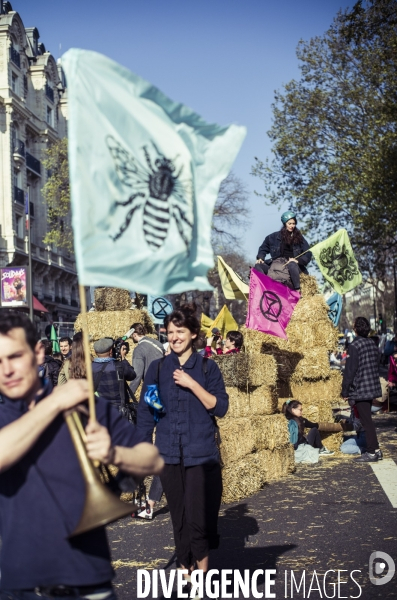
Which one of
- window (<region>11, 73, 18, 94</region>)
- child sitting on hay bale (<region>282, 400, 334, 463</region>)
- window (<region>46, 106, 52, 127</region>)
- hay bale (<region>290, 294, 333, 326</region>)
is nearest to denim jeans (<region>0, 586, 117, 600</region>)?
child sitting on hay bale (<region>282, 400, 334, 463</region>)

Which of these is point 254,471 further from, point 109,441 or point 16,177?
point 16,177

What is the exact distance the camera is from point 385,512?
8.38 metres

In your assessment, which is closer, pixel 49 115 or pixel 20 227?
pixel 20 227

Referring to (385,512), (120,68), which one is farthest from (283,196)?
(120,68)

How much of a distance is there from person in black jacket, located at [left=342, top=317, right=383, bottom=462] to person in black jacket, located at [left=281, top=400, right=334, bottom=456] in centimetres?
79

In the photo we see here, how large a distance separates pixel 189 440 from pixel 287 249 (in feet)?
27.9

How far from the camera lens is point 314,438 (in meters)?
12.9

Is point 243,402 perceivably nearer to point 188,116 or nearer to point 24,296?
point 188,116

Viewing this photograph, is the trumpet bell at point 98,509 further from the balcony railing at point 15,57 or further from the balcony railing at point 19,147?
the balcony railing at point 15,57

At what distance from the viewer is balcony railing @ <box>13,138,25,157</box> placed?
167ft

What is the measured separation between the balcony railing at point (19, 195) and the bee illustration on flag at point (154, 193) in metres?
47.5

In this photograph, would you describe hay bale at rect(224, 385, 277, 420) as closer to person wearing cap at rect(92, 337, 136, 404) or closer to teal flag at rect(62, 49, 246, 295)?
person wearing cap at rect(92, 337, 136, 404)

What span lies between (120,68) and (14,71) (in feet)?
170

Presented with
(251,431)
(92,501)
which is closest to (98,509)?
(92,501)
